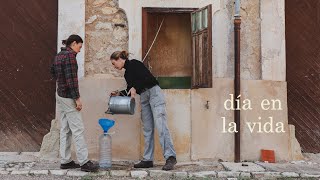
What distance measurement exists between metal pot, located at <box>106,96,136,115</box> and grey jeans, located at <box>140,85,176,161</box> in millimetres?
262

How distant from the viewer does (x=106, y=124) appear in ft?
22.7

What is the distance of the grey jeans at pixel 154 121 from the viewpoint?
22.1ft

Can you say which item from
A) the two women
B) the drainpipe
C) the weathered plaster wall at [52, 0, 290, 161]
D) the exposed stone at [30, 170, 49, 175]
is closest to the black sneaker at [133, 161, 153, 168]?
the two women

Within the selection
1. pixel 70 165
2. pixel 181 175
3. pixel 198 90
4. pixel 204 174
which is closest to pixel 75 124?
pixel 70 165

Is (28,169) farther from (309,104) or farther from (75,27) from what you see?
(309,104)

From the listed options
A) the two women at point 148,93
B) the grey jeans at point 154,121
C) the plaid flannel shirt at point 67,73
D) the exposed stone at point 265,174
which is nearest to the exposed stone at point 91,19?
the two women at point 148,93

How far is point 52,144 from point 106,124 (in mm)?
1287

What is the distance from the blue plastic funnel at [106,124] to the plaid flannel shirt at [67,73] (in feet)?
2.29

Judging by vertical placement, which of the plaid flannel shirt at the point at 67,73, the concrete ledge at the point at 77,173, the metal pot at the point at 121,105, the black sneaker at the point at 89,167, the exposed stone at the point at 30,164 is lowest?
the concrete ledge at the point at 77,173

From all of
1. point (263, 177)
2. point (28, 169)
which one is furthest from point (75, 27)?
point (263, 177)

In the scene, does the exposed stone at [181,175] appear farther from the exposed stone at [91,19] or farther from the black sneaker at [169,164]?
the exposed stone at [91,19]

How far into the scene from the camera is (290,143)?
7.78 m

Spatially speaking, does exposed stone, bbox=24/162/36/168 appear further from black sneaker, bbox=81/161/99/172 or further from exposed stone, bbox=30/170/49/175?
black sneaker, bbox=81/161/99/172

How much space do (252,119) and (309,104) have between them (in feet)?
4.73
